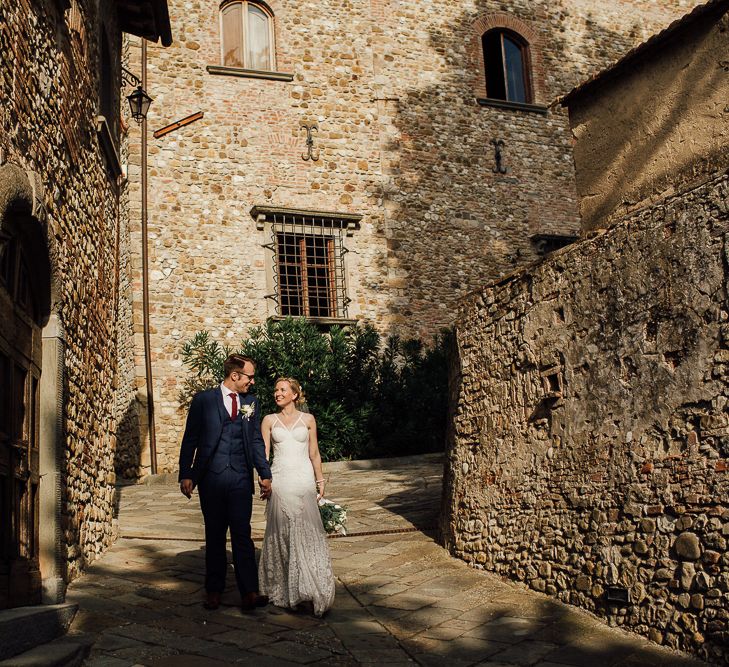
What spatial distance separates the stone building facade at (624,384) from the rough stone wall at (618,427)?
0.01 meters

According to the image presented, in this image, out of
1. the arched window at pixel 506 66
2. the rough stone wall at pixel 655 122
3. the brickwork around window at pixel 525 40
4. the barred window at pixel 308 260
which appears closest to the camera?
the rough stone wall at pixel 655 122

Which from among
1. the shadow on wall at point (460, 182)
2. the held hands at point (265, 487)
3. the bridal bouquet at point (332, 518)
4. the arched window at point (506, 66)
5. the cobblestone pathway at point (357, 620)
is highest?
the arched window at point (506, 66)

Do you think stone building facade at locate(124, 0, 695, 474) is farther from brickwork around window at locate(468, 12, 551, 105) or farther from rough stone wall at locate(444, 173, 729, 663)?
rough stone wall at locate(444, 173, 729, 663)

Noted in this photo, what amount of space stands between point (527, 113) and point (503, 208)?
199cm

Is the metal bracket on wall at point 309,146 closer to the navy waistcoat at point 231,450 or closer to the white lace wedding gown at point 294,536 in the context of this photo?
the white lace wedding gown at point 294,536

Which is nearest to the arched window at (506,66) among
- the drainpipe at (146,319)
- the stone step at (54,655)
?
the drainpipe at (146,319)

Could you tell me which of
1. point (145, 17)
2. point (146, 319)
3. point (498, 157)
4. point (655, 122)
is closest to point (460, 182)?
point (498, 157)

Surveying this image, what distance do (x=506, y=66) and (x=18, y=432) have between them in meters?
13.5

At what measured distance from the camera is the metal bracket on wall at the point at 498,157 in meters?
15.6

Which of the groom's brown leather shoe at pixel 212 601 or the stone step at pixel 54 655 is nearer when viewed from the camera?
the stone step at pixel 54 655

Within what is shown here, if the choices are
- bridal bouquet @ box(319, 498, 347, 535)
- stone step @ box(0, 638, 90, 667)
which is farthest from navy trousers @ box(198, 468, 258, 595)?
bridal bouquet @ box(319, 498, 347, 535)

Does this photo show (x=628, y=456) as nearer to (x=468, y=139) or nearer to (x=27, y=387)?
(x=27, y=387)

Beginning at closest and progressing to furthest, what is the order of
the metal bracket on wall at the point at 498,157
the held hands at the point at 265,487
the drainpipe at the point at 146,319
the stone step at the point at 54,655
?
the stone step at the point at 54,655, the held hands at the point at 265,487, the drainpipe at the point at 146,319, the metal bracket on wall at the point at 498,157

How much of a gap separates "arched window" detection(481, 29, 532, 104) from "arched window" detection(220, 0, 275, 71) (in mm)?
4088
